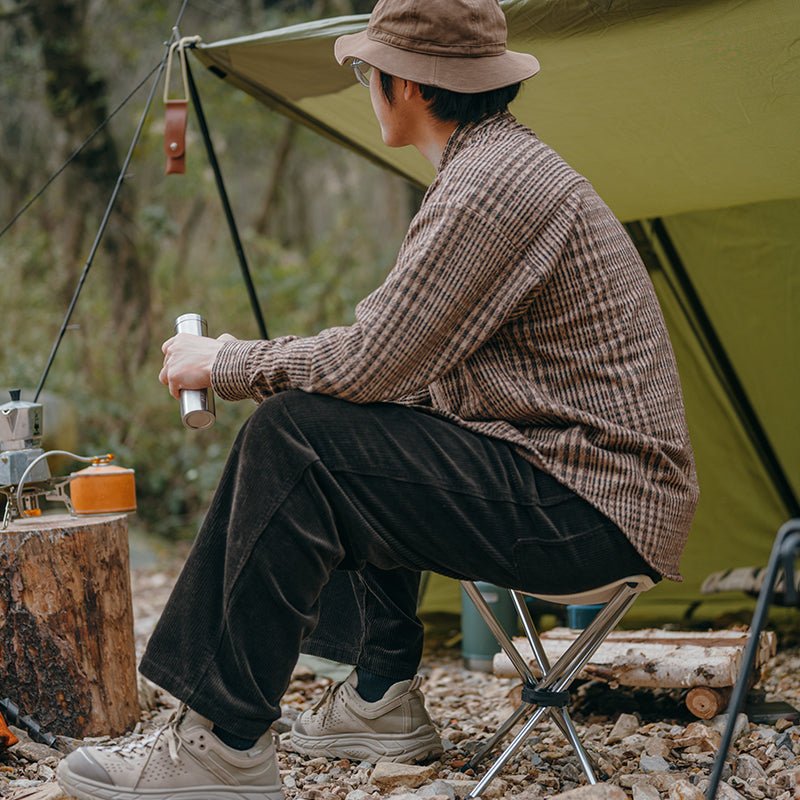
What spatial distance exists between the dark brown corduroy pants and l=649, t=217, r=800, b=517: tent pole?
2007mm

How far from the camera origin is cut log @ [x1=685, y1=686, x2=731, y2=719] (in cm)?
256

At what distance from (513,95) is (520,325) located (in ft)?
1.53

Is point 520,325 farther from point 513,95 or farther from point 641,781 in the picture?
point 641,781

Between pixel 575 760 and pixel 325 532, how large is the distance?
0.87 meters

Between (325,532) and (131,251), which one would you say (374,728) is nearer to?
(325,532)

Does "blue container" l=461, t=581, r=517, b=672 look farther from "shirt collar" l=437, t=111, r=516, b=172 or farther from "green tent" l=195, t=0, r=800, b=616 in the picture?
"shirt collar" l=437, t=111, r=516, b=172

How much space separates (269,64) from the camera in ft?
10.1

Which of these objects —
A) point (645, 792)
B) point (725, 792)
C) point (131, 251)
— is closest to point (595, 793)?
point (645, 792)

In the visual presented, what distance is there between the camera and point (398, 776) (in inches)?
86.7

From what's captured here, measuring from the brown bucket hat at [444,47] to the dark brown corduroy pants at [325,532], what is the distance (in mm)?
631

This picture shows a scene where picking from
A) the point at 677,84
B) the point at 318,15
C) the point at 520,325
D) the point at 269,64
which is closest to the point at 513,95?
the point at 520,325

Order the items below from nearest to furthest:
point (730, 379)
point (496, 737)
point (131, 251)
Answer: point (496, 737)
point (730, 379)
point (131, 251)

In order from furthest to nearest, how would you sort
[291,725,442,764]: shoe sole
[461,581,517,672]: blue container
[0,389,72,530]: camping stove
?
[461,581,517,672]: blue container < [0,389,72,530]: camping stove < [291,725,442,764]: shoe sole

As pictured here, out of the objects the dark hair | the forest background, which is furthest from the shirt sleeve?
the forest background
